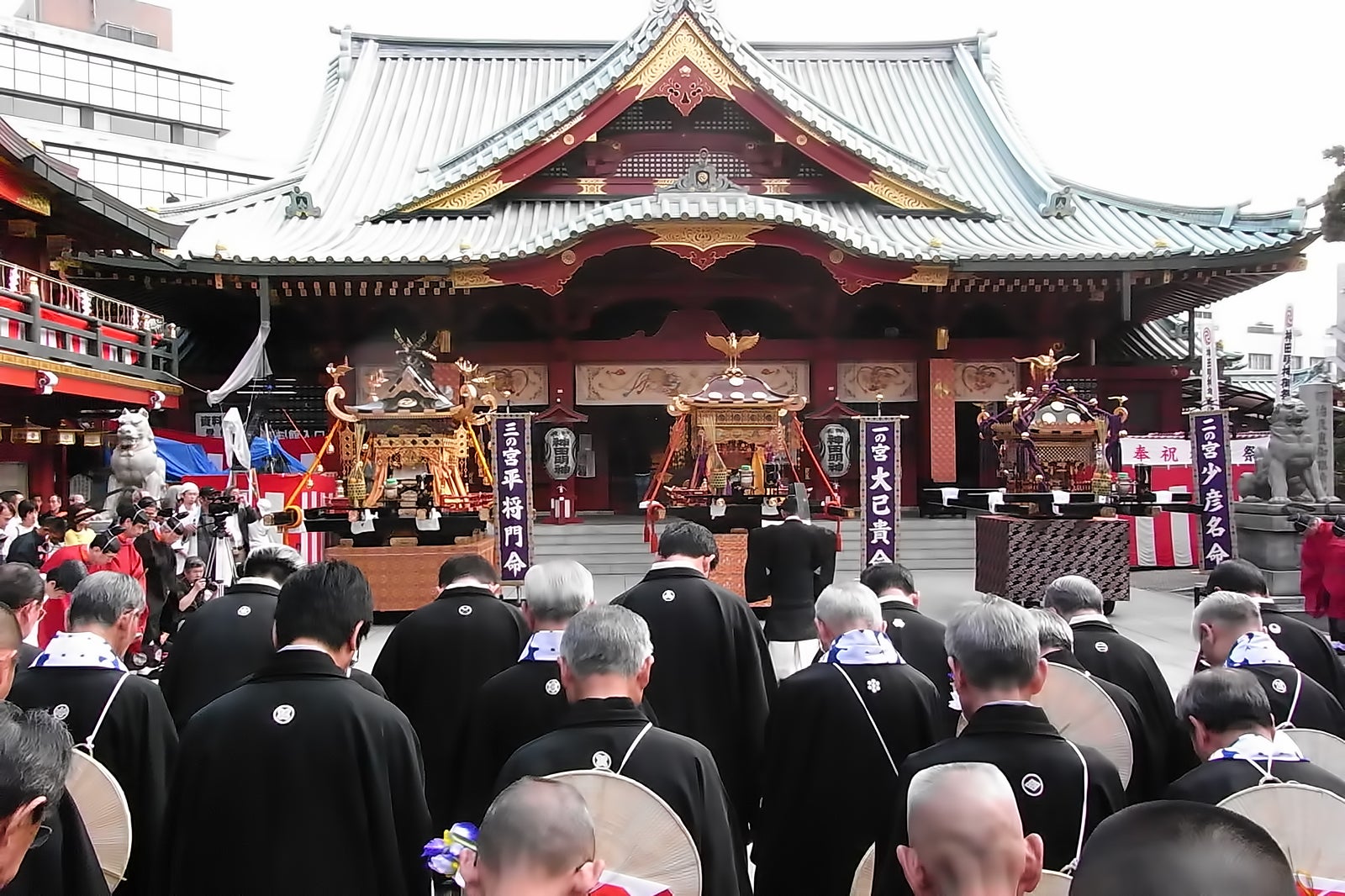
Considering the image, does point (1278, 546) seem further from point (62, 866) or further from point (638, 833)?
point (62, 866)

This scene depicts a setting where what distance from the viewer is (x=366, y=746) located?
2.26m

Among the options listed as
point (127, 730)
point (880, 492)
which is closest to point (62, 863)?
point (127, 730)

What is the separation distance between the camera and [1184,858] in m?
1.30

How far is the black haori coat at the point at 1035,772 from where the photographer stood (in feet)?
6.94

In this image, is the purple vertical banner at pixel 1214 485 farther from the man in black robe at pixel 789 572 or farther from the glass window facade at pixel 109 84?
the glass window facade at pixel 109 84

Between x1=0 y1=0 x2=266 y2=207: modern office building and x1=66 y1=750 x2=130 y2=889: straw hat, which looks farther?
x1=0 y1=0 x2=266 y2=207: modern office building

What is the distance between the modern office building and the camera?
131 feet

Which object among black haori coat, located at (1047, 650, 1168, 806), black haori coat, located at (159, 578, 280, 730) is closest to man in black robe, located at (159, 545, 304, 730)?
black haori coat, located at (159, 578, 280, 730)

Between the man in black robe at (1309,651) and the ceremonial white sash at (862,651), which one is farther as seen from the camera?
the man in black robe at (1309,651)

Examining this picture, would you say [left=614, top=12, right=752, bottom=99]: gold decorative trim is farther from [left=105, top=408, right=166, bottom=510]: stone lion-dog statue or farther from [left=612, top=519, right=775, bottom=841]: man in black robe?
[left=612, top=519, right=775, bottom=841]: man in black robe

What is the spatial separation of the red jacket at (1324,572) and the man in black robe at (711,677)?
6229mm

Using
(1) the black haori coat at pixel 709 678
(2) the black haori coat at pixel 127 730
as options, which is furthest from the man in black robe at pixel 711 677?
(2) the black haori coat at pixel 127 730

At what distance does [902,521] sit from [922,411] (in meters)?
2.13

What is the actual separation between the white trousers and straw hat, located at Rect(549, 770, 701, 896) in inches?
184
